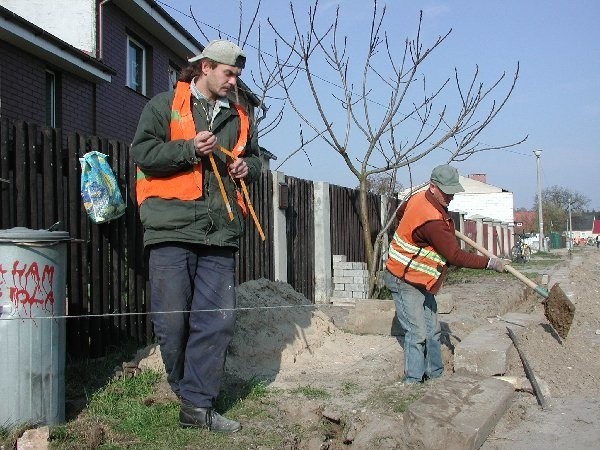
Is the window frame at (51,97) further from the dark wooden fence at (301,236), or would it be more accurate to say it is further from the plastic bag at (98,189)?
the plastic bag at (98,189)

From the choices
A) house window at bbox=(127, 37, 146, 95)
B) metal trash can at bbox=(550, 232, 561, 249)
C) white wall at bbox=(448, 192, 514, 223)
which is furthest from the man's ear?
metal trash can at bbox=(550, 232, 561, 249)

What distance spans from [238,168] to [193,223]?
433 mm

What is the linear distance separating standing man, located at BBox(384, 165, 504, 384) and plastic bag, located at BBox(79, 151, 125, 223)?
2275 millimetres

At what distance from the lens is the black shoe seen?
368cm

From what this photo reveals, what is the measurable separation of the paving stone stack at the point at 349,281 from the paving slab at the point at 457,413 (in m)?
5.57

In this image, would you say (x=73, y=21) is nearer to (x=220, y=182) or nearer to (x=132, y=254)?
(x=132, y=254)

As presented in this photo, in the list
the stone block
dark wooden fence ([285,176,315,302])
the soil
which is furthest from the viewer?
dark wooden fence ([285,176,315,302])

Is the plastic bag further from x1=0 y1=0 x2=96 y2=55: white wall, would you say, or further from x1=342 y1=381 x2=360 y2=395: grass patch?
x1=0 y1=0 x2=96 y2=55: white wall

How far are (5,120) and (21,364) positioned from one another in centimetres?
190

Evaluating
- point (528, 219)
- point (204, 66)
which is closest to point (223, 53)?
point (204, 66)

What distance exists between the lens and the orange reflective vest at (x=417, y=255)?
5000mm

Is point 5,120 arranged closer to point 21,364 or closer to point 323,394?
point 21,364

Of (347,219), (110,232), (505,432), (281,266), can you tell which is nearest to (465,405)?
(505,432)

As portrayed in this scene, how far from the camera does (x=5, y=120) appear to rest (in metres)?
4.50
